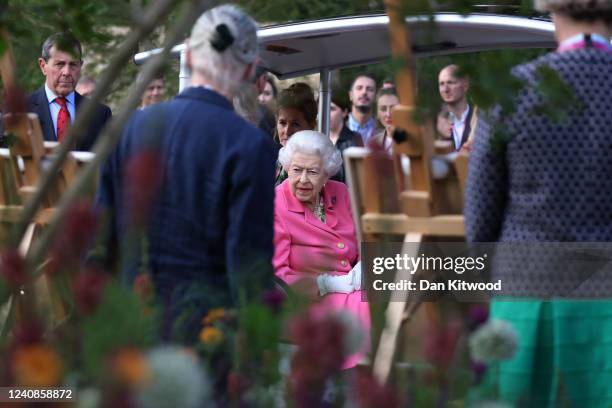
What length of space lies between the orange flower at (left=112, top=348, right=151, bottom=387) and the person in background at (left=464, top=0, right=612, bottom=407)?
7.79 ft

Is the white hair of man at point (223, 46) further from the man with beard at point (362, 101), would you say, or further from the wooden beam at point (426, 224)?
the man with beard at point (362, 101)

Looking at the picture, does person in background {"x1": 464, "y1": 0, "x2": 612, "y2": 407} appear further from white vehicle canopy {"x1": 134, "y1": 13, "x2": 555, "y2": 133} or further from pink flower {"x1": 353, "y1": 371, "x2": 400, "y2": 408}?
pink flower {"x1": 353, "y1": 371, "x2": 400, "y2": 408}

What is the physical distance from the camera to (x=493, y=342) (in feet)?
5.95

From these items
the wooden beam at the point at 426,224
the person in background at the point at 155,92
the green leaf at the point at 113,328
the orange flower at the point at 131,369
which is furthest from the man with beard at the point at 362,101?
the orange flower at the point at 131,369

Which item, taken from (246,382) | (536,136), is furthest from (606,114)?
(246,382)

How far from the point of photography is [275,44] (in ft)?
24.5

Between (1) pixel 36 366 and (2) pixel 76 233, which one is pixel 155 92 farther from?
(1) pixel 36 366

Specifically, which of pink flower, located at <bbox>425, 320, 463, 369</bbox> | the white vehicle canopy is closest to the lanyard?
the white vehicle canopy

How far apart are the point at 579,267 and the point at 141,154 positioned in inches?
97.8

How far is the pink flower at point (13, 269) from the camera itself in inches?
57.2

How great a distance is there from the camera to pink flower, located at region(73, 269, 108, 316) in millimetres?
1425

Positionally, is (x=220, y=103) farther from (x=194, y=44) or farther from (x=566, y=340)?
(x=566, y=340)

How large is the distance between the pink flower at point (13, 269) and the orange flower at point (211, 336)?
583 mm

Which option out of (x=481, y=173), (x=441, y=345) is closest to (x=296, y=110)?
(x=481, y=173)
